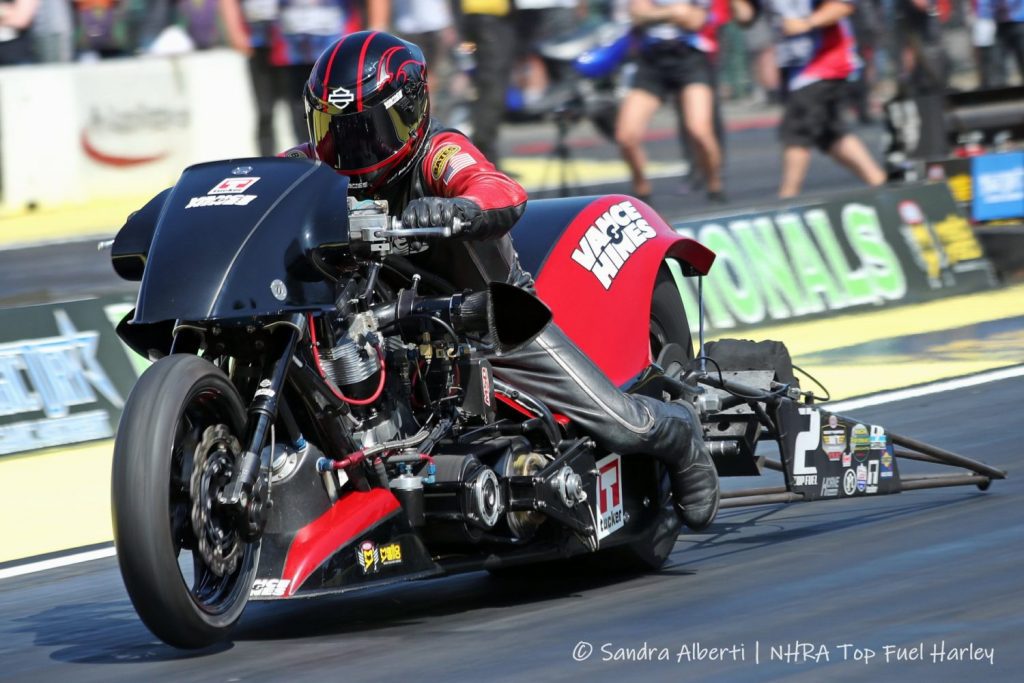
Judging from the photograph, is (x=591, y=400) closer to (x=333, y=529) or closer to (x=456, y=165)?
(x=456, y=165)

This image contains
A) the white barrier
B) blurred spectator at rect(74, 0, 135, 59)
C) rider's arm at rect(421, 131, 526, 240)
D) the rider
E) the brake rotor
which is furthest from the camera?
blurred spectator at rect(74, 0, 135, 59)

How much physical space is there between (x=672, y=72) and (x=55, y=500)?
22.5 ft

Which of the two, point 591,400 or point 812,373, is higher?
point 591,400

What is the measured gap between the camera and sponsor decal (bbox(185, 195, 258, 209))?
5043 millimetres

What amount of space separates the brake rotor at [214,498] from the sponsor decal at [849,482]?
2441mm

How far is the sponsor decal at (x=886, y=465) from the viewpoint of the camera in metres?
6.66

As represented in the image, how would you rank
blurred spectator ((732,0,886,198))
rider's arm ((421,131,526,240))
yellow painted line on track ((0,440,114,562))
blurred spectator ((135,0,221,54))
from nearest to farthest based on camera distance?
→ rider's arm ((421,131,526,240)), yellow painted line on track ((0,440,114,562)), blurred spectator ((732,0,886,198)), blurred spectator ((135,0,221,54))

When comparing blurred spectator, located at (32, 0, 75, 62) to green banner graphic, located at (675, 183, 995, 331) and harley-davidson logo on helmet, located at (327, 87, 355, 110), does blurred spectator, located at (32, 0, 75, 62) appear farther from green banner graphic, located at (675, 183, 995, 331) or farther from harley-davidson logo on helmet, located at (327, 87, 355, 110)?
harley-davidson logo on helmet, located at (327, 87, 355, 110)

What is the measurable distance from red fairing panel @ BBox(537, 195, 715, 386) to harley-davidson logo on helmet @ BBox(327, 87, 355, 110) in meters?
1.10

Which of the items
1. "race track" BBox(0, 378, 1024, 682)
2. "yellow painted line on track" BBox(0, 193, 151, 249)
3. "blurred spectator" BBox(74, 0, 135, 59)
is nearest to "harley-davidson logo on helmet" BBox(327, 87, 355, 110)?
"race track" BBox(0, 378, 1024, 682)

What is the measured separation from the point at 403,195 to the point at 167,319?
102 centimetres

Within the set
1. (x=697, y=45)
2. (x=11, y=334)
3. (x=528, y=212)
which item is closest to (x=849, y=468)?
(x=528, y=212)

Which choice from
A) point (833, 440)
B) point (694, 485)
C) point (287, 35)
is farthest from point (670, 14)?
point (694, 485)

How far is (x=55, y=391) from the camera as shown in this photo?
906 centimetres
